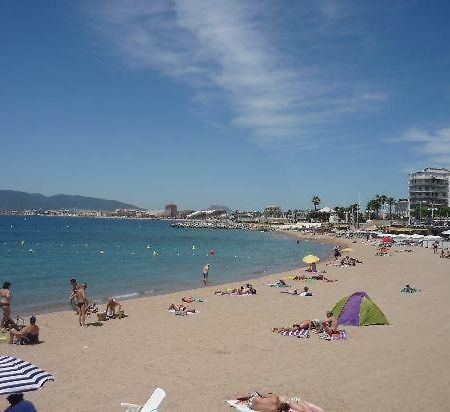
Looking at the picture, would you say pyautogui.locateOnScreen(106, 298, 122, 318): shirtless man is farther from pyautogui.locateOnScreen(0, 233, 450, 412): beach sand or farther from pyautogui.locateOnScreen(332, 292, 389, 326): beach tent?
pyautogui.locateOnScreen(332, 292, 389, 326): beach tent

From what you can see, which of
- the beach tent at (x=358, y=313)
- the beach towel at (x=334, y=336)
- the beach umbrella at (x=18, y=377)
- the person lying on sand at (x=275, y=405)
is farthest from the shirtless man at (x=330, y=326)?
the beach umbrella at (x=18, y=377)

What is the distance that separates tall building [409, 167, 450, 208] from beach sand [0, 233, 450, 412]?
447ft

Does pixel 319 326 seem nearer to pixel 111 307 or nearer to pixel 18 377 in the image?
pixel 111 307

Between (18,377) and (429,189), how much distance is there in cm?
15156

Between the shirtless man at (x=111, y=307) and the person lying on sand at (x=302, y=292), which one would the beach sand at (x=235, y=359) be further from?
the person lying on sand at (x=302, y=292)

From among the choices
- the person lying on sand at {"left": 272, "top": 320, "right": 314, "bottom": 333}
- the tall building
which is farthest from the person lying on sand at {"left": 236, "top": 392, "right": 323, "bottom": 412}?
the tall building

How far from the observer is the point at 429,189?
143750 mm

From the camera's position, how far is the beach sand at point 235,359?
8.35m

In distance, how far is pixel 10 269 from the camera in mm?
34844

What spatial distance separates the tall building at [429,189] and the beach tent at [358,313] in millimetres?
137312

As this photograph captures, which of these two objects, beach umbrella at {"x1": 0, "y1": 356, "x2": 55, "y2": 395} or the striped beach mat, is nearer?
beach umbrella at {"x1": 0, "y1": 356, "x2": 55, "y2": 395}

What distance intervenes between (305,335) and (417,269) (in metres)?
23.1

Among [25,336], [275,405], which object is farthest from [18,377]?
[25,336]

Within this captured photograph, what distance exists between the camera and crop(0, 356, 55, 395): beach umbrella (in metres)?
6.45
